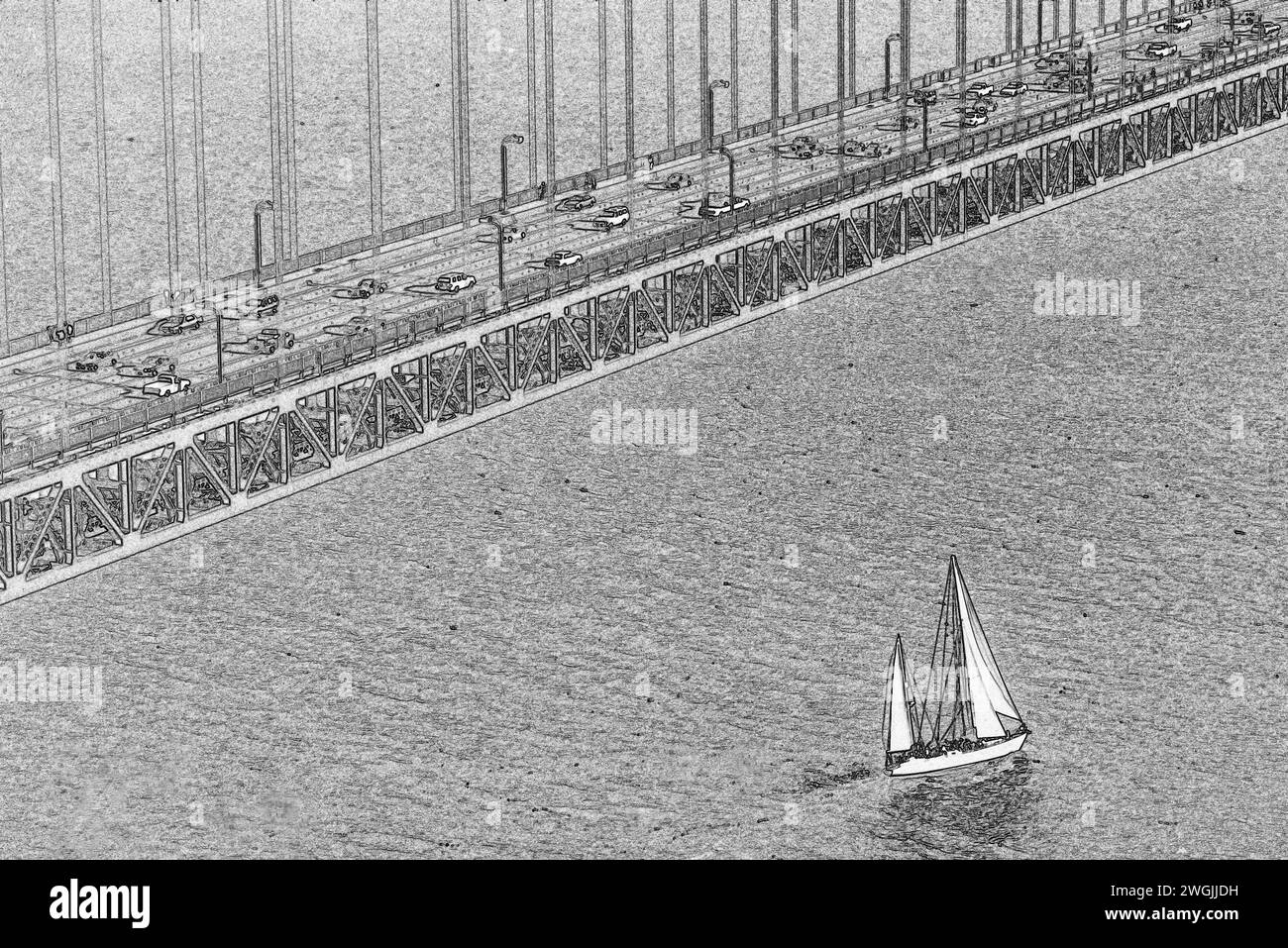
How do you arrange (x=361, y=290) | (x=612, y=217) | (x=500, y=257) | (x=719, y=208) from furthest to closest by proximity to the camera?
1. (x=719, y=208)
2. (x=612, y=217)
3. (x=361, y=290)
4. (x=500, y=257)

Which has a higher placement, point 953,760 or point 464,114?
point 464,114

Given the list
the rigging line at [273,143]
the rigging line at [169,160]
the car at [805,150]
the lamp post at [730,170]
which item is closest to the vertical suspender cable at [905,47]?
the car at [805,150]

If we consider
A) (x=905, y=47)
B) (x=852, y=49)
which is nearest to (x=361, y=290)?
(x=905, y=47)

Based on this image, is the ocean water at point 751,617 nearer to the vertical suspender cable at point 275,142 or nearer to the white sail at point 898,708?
the white sail at point 898,708

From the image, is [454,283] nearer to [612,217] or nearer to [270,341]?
[270,341]

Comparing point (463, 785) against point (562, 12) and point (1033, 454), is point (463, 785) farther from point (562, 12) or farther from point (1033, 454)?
point (562, 12)

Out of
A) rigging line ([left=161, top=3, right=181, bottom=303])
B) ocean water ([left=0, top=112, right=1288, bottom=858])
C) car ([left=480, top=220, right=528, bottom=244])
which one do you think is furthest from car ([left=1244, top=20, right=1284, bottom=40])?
rigging line ([left=161, top=3, right=181, bottom=303])
